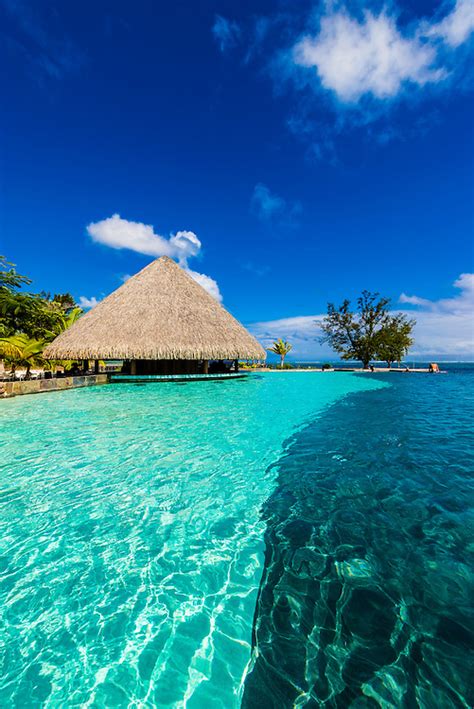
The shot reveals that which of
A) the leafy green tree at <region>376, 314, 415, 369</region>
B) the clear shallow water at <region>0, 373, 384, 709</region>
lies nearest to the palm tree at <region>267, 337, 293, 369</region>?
the leafy green tree at <region>376, 314, 415, 369</region>

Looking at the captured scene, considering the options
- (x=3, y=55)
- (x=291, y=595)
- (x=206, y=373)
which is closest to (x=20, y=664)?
(x=291, y=595)

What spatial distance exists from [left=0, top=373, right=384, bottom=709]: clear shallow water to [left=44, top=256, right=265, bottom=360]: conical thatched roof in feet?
29.6

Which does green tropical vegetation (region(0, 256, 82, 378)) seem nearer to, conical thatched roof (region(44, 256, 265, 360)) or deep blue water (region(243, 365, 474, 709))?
conical thatched roof (region(44, 256, 265, 360))

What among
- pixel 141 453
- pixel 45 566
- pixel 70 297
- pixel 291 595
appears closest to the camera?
pixel 291 595

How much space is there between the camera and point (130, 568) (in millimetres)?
2199

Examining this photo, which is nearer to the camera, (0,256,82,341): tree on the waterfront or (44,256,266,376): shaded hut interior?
(44,256,266,376): shaded hut interior

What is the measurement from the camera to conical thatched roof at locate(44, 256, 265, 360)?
14.0m

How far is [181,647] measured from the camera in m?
1.63

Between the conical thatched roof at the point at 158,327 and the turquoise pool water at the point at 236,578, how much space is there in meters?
9.57

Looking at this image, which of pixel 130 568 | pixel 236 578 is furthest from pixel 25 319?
pixel 236 578

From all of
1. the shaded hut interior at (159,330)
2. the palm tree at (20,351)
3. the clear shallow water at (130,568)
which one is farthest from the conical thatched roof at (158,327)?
the clear shallow water at (130,568)

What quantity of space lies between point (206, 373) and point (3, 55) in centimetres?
1407

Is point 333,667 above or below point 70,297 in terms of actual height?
below

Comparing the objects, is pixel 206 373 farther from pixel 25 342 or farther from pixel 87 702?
pixel 87 702
